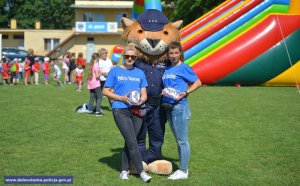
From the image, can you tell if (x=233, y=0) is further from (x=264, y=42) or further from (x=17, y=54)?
(x=17, y=54)

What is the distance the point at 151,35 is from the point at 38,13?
183 feet

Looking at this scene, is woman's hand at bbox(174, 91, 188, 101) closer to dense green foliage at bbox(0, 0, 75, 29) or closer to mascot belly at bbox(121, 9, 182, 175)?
mascot belly at bbox(121, 9, 182, 175)

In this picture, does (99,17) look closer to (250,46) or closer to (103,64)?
(250,46)

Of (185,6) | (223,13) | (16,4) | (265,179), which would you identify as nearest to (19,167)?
→ (265,179)

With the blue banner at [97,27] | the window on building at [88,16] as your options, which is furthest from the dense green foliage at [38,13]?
the blue banner at [97,27]

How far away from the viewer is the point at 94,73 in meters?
10.4

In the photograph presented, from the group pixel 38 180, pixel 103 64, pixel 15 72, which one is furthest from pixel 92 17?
pixel 38 180

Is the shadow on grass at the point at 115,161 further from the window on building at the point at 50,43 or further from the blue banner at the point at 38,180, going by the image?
the window on building at the point at 50,43

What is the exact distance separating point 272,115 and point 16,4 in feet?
181

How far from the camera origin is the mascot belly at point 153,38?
553 centimetres

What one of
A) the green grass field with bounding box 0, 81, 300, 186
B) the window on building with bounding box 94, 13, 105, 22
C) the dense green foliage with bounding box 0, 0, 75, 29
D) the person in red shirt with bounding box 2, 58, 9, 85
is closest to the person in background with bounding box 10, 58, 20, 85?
the person in red shirt with bounding box 2, 58, 9, 85

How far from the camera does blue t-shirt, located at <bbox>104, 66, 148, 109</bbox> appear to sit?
511 centimetres

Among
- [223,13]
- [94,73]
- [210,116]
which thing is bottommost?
[210,116]

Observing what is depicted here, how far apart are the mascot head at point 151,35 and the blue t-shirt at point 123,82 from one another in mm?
614
